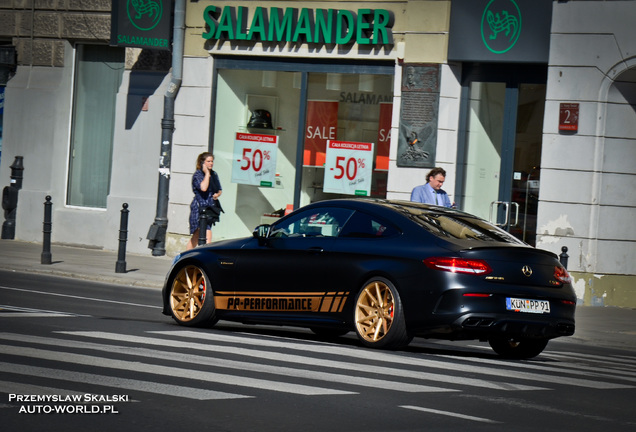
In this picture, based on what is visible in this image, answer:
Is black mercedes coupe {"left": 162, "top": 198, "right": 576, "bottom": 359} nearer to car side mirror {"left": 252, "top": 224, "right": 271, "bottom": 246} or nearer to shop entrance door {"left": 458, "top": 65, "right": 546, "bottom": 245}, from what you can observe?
car side mirror {"left": 252, "top": 224, "right": 271, "bottom": 246}

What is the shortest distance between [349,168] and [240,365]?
512 inches

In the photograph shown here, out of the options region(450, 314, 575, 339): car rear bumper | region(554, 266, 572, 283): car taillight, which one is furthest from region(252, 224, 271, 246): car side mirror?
region(554, 266, 572, 283): car taillight

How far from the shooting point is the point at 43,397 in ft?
22.6

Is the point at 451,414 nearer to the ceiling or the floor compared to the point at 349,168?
nearer to the floor

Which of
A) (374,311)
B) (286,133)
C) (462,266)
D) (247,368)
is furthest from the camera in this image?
(286,133)

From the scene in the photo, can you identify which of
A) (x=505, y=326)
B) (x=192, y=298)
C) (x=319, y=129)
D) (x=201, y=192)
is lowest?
(x=192, y=298)

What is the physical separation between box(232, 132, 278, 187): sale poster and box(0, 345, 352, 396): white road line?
45.0 ft

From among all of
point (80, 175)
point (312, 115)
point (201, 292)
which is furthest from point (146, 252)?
point (201, 292)

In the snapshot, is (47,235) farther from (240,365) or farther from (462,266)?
(240,365)

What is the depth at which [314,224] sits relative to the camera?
38.0ft

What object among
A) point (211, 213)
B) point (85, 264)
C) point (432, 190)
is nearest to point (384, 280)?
point (432, 190)

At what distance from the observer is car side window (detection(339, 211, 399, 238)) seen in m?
11.0

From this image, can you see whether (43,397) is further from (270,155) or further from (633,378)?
(270,155)

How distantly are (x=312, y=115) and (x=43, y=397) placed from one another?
15.6 meters
